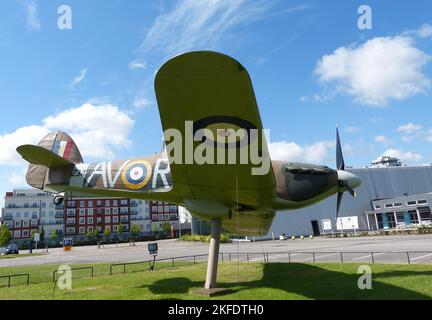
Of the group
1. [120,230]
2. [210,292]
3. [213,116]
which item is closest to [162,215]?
[120,230]

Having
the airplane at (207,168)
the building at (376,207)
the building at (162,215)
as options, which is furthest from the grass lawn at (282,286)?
the building at (162,215)

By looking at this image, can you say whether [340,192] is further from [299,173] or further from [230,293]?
[230,293]

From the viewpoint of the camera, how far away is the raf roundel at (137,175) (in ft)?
40.0

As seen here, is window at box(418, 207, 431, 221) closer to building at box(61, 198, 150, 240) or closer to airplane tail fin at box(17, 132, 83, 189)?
airplane tail fin at box(17, 132, 83, 189)

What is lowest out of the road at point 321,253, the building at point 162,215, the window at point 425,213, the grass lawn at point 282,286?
the road at point 321,253

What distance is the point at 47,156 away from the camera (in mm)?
12227

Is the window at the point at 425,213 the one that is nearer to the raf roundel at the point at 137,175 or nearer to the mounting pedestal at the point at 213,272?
the mounting pedestal at the point at 213,272

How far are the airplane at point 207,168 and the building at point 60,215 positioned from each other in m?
101

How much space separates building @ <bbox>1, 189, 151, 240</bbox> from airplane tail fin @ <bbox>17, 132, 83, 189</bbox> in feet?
320

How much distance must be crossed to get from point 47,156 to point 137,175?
3.45m

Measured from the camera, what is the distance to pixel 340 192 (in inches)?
512

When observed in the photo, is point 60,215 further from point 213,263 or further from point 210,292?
point 210,292

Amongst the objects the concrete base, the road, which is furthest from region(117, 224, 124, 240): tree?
the concrete base
